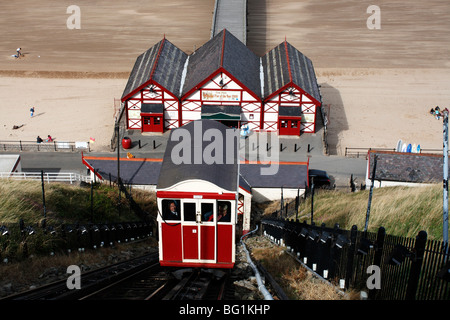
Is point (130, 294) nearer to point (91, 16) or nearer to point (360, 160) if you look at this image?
point (360, 160)

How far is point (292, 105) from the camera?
37125 mm

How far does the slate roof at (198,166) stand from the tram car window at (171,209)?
21.4 inches

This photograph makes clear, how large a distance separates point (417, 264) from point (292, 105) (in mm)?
29010

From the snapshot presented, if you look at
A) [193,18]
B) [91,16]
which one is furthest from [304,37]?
[91,16]

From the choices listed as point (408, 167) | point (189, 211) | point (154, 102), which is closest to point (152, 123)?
point (154, 102)

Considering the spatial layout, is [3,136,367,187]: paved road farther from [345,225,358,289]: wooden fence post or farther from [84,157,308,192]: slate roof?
[345,225,358,289]: wooden fence post

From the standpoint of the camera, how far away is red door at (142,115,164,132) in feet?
122

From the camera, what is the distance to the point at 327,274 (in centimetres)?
1236

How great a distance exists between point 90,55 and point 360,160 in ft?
114

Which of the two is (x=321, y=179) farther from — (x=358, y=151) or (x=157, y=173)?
(x=157, y=173)

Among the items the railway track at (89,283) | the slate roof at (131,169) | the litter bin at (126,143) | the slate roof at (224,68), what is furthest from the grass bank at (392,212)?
the litter bin at (126,143)

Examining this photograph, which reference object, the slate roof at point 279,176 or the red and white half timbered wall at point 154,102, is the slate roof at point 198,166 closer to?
the slate roof at point 279,176

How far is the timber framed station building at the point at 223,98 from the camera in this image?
3631 centimetres

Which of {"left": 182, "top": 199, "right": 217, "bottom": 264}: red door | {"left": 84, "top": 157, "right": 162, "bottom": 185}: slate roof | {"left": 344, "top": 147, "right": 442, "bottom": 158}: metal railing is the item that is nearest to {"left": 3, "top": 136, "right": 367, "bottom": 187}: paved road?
{"left": 344, "top": 147, "right": 442, "bottom": 158}: metal railing
